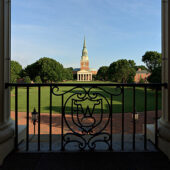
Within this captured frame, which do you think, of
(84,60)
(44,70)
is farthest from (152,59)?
(84,60)

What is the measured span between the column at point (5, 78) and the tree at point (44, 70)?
1829 inches

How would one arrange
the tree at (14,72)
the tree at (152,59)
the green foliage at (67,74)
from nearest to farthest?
the tree at (14,72) < the tree at (152,59) < the green foliage at (67,74)

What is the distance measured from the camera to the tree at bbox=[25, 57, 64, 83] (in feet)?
157

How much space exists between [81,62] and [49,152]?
129443mm

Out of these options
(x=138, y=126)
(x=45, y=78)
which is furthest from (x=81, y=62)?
(x=138, y=126)

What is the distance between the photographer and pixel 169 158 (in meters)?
2.41

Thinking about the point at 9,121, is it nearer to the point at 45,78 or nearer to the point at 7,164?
the point at 7,164

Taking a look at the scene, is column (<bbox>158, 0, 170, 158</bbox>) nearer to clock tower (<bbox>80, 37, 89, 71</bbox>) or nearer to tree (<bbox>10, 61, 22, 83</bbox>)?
tree (<bbox>10, 61, 22, 83</bbox>)

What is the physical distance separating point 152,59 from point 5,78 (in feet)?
150

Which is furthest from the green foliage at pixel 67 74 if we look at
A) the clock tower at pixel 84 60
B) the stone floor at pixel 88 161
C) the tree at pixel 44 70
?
the stone floor at pixel 88 161

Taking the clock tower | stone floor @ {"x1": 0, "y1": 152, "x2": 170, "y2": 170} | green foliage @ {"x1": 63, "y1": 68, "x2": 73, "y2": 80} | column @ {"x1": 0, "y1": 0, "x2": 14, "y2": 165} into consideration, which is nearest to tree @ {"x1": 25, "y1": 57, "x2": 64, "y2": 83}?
green foliage @ {"x1": 63, "y1": 68, "x2": 73, "y2": 80}

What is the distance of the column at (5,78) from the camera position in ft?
7.87

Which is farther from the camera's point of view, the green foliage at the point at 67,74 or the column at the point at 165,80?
the green foliage at the point at 67,74

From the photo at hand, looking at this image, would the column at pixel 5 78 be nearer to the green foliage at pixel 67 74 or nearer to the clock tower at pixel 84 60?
the green foliage at pixel 67 74
